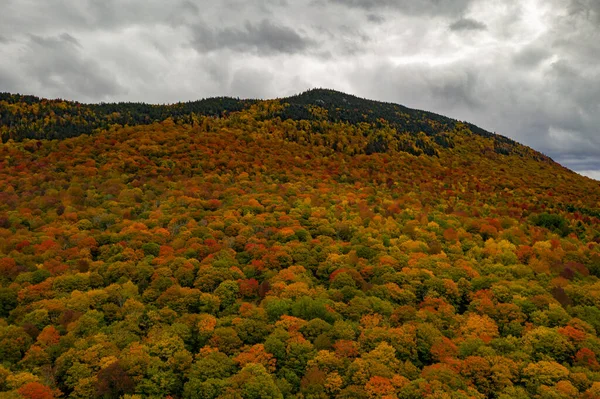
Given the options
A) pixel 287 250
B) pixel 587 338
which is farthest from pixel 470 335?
pixel 287 250

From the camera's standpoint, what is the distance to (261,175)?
145 m

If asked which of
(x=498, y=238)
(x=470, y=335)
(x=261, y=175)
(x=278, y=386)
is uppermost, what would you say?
(x=261, y=175)

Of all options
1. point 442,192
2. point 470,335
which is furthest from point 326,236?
point 442,192

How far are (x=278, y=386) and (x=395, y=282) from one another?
97.1 ft

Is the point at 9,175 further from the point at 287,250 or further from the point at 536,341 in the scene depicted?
the point at 536,341

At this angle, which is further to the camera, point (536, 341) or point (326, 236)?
point (326, 236)

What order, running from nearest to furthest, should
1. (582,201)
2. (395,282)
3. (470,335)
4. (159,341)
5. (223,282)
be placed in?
(159,341), (470,335), (223,282), (395,282), (582,201)

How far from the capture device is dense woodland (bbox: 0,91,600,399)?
→ 129 ft

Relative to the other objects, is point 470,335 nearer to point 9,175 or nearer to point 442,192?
point 442,192

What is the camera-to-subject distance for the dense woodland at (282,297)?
39438mm

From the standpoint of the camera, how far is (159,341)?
43.2 meters

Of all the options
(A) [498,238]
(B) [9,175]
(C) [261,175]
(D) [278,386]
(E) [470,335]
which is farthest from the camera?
(C) [261,175]

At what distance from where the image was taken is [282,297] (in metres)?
55.2

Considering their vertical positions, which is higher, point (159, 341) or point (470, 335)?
point (470, 335)
